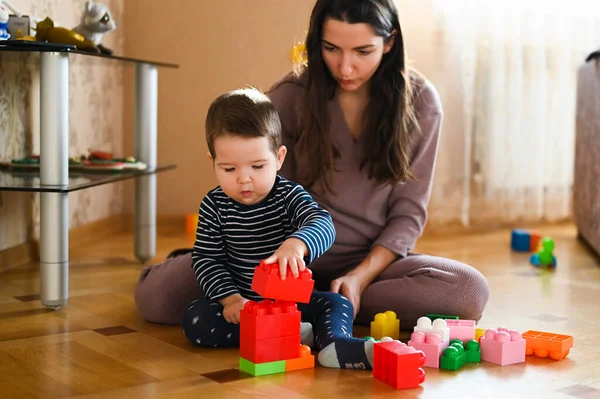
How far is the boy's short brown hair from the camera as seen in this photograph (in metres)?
1.38

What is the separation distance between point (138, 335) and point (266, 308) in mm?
393

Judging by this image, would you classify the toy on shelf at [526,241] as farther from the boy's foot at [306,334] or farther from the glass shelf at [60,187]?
the boy's foot at [306,334]

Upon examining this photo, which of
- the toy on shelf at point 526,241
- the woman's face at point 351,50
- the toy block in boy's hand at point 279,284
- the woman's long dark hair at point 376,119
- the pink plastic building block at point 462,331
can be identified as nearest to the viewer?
the toy block in boy's hand at point 279,284

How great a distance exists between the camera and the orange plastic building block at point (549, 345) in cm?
144

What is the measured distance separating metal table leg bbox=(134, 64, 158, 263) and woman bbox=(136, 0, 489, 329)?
0.63m

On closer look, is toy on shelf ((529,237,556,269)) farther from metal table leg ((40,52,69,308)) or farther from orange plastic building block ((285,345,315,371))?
metal table leg ((40,52,69,308))

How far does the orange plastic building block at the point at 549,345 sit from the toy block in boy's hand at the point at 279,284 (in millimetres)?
463

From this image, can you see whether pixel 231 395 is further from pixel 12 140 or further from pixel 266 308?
pixel 12 140

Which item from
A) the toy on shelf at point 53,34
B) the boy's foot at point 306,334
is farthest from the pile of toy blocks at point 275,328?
the toy on shelf at point 53,34

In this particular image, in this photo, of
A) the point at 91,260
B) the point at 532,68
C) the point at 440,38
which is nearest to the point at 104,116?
the point at 91,260

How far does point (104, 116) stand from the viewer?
2820mm

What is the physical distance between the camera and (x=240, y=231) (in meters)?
1.49

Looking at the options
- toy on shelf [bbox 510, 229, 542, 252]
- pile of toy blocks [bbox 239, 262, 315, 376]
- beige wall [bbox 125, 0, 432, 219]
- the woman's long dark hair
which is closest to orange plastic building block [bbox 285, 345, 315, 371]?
pile of toy blocks [bbox 239, 262, 315, 376]

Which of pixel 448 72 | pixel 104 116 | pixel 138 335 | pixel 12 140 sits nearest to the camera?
pixel 138 335
